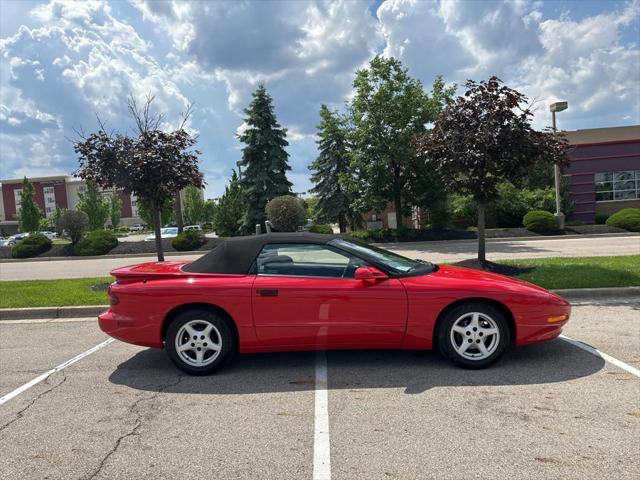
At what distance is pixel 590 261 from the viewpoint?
11391 millimetres

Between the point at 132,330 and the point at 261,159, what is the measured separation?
27.6 meters

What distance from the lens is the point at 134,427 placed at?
368 cm

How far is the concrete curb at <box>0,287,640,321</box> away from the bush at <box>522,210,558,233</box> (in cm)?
1828

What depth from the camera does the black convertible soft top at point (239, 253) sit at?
4.90 meters

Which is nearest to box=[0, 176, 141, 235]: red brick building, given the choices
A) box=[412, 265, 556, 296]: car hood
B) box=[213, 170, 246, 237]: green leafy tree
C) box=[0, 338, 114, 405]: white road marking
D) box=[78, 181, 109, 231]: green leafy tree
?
box=[78, 181, 109, 231]: green leafy tree

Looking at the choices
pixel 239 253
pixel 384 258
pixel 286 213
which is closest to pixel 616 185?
pixel 286 213

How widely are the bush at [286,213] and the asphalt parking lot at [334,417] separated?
18.8 m

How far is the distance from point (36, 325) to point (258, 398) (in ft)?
16.8

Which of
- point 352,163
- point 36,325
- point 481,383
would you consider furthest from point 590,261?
point 352,163

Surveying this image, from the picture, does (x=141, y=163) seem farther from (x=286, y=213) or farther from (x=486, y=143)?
(x=286, y=213)

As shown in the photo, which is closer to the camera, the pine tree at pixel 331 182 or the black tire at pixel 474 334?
the black tire at pixel 474 334

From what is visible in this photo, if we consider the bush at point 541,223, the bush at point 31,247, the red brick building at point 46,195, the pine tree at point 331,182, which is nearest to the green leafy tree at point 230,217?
the pine tree at point 331,182

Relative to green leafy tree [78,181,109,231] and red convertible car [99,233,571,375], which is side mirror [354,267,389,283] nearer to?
red convertible car [99,233,571,375]

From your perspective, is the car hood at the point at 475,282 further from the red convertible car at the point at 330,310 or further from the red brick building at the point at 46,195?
the red brick building at the point at 46,195
